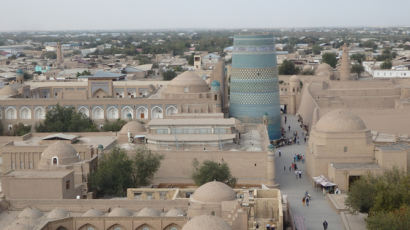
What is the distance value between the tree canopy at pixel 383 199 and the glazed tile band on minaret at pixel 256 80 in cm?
1287

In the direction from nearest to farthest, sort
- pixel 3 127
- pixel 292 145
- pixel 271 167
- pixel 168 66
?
pixel 271 167, pixel 292 145, pixel 3 127, pixel 168 66

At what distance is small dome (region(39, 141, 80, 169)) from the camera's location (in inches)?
931

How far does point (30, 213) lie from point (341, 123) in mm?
13266

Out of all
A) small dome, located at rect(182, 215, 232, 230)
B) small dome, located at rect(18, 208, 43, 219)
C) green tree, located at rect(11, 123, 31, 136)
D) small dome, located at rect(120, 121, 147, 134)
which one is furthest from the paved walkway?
green tree, located at rect(11, 123, 31, 136)

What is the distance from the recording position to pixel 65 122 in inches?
1385

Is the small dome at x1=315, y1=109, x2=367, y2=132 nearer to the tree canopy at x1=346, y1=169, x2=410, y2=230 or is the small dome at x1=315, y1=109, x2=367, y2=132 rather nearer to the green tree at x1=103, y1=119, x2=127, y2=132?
the tree canopy at x1=346, y1=169, x2=410, y2=230

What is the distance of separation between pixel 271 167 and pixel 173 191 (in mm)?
5233

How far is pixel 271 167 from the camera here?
25.2m

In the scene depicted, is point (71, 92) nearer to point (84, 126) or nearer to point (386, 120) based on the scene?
point (84, 126)

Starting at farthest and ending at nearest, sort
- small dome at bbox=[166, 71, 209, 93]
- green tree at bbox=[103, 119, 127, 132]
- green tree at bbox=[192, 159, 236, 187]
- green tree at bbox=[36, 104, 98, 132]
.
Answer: small dome at bbox=[166, 71, 209, 93] → green tree at bbox=[103, 119, 127, 132] → green tree at bbox=[36, 104, 98, 132] → green tree at bbox=[192, 159, 236, 187]

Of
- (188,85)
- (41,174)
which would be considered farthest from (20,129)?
(41,174)

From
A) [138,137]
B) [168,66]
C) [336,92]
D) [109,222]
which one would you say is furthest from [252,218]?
[168,66]

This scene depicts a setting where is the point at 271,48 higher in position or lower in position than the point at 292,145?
higher

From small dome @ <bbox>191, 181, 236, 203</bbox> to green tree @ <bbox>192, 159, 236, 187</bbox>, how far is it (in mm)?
4720
